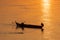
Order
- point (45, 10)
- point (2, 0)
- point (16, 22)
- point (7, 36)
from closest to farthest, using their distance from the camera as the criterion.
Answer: point (7, 36) < point (16, 22) < point (45, 10) < point (2, 0)

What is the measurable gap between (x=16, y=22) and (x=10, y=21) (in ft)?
0.16

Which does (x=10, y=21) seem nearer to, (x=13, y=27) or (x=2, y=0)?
(x=13, y=27)

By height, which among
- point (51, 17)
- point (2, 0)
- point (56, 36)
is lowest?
point (56, 36)

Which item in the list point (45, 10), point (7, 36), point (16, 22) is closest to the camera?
point (7, 36)

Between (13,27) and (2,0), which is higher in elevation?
(2,0)

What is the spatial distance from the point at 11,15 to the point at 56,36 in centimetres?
38

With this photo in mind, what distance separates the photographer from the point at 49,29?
3.76ft

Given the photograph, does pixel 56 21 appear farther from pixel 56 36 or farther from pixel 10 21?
pixel 10 21

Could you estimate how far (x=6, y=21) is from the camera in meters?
1.20

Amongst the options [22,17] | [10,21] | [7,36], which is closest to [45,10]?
[22,17]

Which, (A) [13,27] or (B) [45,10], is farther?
(B) [45,10]

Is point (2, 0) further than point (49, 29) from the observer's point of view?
Yes

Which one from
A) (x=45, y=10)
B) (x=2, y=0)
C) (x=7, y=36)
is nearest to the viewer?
(x=7, y=36)

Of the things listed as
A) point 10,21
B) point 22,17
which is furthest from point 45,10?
point 10,21
